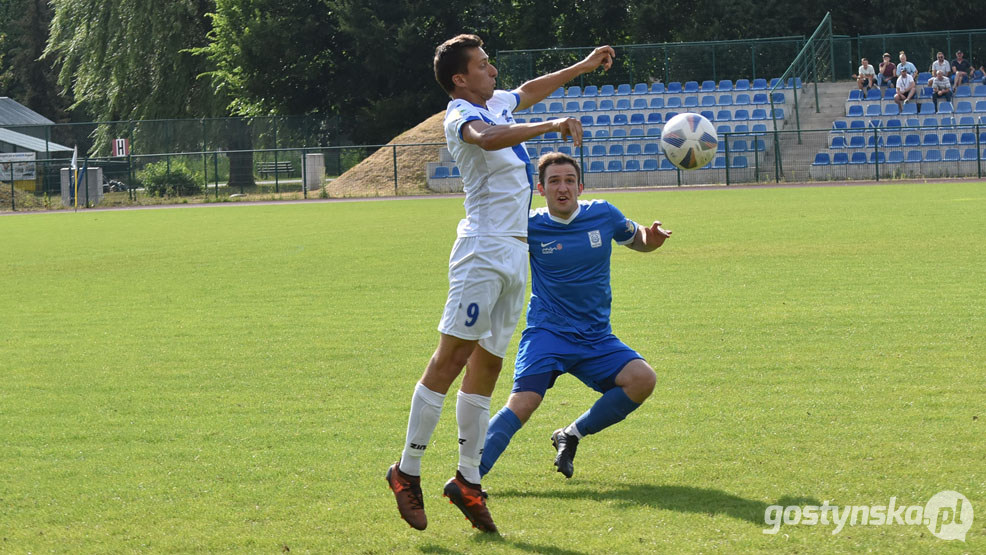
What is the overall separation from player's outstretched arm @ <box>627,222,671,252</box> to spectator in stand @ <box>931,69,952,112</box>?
3116 cm

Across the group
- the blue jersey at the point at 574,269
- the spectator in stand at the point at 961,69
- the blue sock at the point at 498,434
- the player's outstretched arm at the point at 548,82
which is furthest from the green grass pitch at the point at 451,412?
the spectator in stand at the point at 961,69

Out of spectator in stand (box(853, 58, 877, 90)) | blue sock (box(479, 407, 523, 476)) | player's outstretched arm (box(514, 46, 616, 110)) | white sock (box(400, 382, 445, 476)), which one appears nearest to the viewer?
white sock (box(400, 382, 445, 476))

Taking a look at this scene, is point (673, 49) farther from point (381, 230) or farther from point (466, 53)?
point (466, 53)

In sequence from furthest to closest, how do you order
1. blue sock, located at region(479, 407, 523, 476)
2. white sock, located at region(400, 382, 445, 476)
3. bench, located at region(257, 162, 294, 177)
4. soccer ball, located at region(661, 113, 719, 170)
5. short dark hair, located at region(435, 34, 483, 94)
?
bench, located at region(257, 162, 294, 177)
soccer ball, located at region(661, 113, 719, 170)
blue sock, located at region(479, 407, 523, 476)
short dark hair, located at region(435, 34, 483, 94)
white sock, located at region(400, 382, 445, 476)

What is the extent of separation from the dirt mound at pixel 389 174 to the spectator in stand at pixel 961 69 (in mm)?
16550

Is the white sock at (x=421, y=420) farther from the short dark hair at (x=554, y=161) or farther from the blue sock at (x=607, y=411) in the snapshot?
the short dark hair at (x=554, y=161)

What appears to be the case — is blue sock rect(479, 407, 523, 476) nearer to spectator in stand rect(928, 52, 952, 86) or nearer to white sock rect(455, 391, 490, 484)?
white sock rect(455, 391, 490, 484)

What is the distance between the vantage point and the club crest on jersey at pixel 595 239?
5258mm

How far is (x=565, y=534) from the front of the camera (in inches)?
165

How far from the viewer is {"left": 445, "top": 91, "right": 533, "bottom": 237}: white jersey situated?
4449mm

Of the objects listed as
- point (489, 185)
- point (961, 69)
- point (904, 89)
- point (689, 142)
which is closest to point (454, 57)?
point (489, 185)

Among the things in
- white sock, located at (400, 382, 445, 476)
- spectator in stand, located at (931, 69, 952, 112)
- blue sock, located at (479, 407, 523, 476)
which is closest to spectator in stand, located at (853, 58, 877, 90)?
spectator in stand, located at (931, 69, 952, 112)

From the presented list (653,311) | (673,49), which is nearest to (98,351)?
(653,311)

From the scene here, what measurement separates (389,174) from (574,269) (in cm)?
3097
